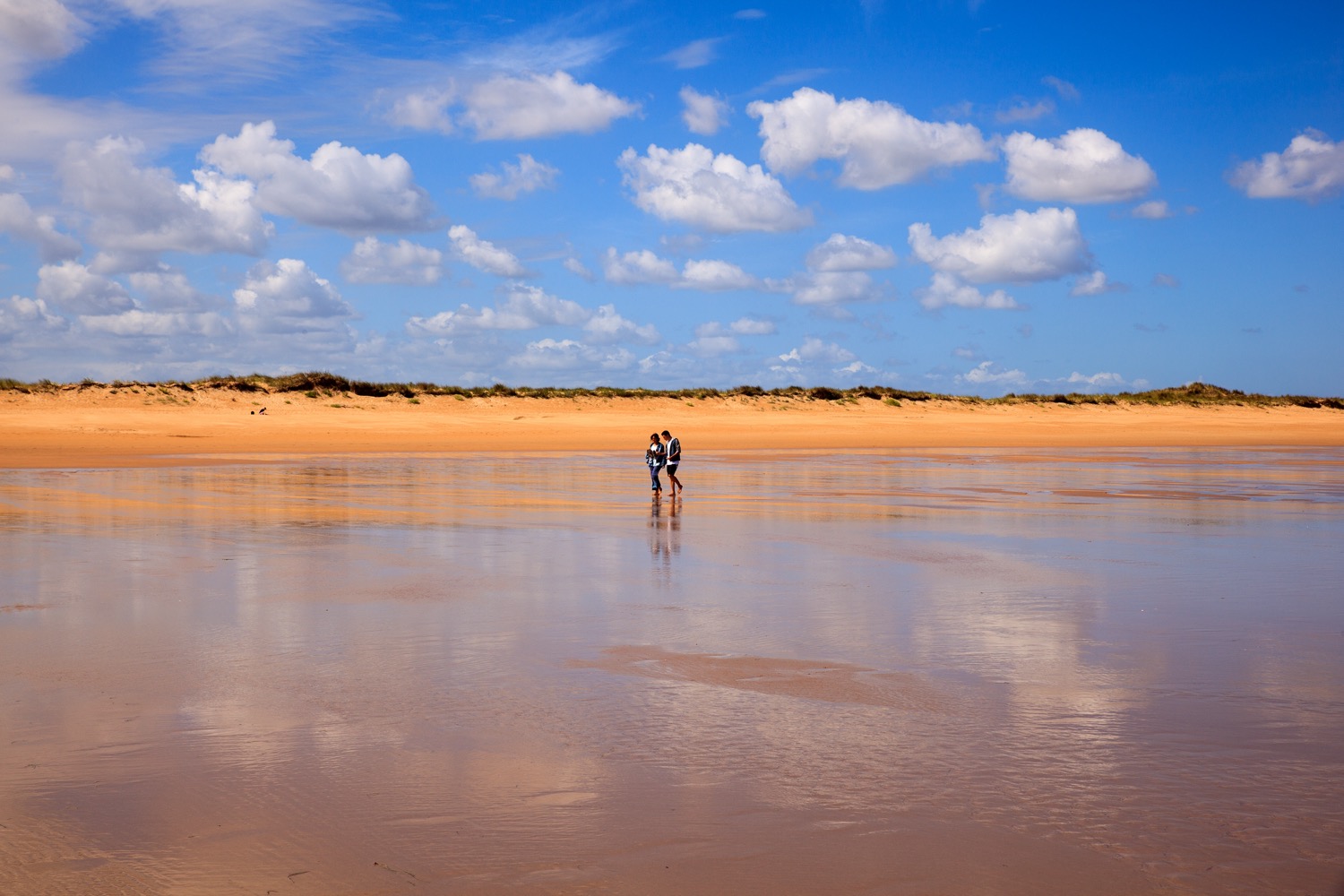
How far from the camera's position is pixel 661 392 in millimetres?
69000

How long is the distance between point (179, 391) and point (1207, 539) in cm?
5150

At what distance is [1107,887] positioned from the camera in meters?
4.25

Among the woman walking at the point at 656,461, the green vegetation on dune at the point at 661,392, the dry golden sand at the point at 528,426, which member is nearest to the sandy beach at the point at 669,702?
the woman walking at the point at 656,461

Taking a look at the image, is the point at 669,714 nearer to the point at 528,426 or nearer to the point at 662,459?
the point at 662,459

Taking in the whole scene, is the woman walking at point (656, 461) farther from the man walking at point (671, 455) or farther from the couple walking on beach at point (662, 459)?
the man walking at point (671, 455)

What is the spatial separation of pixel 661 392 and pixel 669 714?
206 feet

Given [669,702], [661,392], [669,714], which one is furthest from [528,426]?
[669,714]

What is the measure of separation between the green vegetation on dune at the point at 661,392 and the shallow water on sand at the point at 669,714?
151 ft

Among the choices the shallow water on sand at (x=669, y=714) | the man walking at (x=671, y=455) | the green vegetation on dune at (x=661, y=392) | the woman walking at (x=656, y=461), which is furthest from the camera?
the green vegetation on dune at (x=661, y=392)

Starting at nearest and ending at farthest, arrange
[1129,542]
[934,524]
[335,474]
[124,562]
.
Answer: [124,562] < [1129,542] < [934,524] < [335,474]

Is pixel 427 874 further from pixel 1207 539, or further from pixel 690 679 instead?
pixel 1207 539

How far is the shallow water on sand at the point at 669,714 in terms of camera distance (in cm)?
452

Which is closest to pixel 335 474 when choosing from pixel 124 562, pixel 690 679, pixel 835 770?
pixel 124 562

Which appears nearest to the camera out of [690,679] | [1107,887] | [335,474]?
[1107,887]
